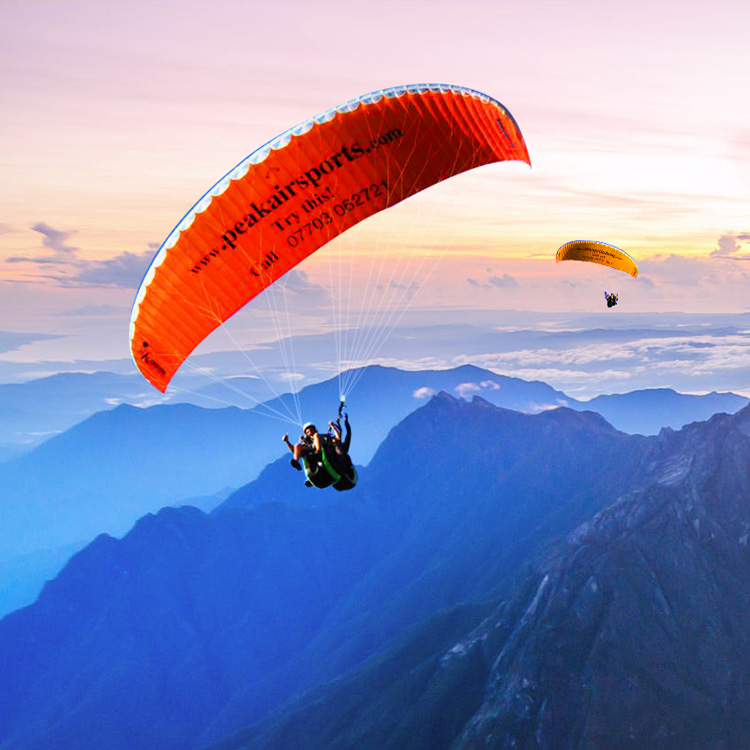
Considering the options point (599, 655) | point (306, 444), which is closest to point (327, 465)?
point (306, 444)

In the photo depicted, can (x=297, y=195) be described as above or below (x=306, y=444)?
above

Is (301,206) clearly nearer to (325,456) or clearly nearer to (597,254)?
(325,456)

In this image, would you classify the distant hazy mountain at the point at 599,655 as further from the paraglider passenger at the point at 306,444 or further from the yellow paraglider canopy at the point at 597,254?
the paraglider passenger at the point at 306,444

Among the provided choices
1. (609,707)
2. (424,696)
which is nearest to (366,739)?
(424,696)

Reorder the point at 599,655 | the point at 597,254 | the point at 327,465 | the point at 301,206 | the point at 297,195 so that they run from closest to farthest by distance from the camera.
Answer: the point at 327,465 → the point at 297,195 → the point at 301,206 → the point at 597,254 → the point at 599,655

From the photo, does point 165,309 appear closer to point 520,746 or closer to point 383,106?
point 383,106

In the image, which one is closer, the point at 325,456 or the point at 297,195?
the point at 325,456

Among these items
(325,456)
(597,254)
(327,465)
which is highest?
(597,254)
